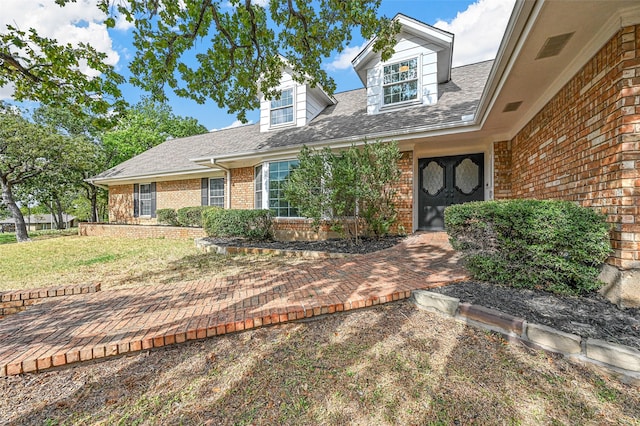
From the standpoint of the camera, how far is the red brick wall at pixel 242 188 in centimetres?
1052

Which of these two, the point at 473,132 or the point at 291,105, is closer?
the point at 473,132

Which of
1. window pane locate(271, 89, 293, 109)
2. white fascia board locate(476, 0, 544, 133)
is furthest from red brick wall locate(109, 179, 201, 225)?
white fascia board locate(476, 0, 544, 133)

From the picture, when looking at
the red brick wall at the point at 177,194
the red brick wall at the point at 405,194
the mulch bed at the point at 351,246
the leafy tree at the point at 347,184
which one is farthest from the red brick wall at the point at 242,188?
the red brick wall at the point at 405,194

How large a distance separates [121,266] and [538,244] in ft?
24.3

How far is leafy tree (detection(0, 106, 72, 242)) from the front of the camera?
1140 cm

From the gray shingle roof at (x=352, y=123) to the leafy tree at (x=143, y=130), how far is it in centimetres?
589

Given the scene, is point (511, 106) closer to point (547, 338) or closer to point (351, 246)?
point (351, 246)

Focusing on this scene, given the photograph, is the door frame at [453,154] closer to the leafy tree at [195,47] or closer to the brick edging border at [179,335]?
the leafy tree at [195,47]

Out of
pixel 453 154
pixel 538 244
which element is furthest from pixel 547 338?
pixel 453 154

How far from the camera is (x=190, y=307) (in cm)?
312

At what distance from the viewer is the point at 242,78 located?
7098 millimetres

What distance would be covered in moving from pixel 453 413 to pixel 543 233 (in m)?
2.21

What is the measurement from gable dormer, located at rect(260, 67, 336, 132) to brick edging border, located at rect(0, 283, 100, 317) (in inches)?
301

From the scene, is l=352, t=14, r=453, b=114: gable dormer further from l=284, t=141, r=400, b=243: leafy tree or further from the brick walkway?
the brick walkway
